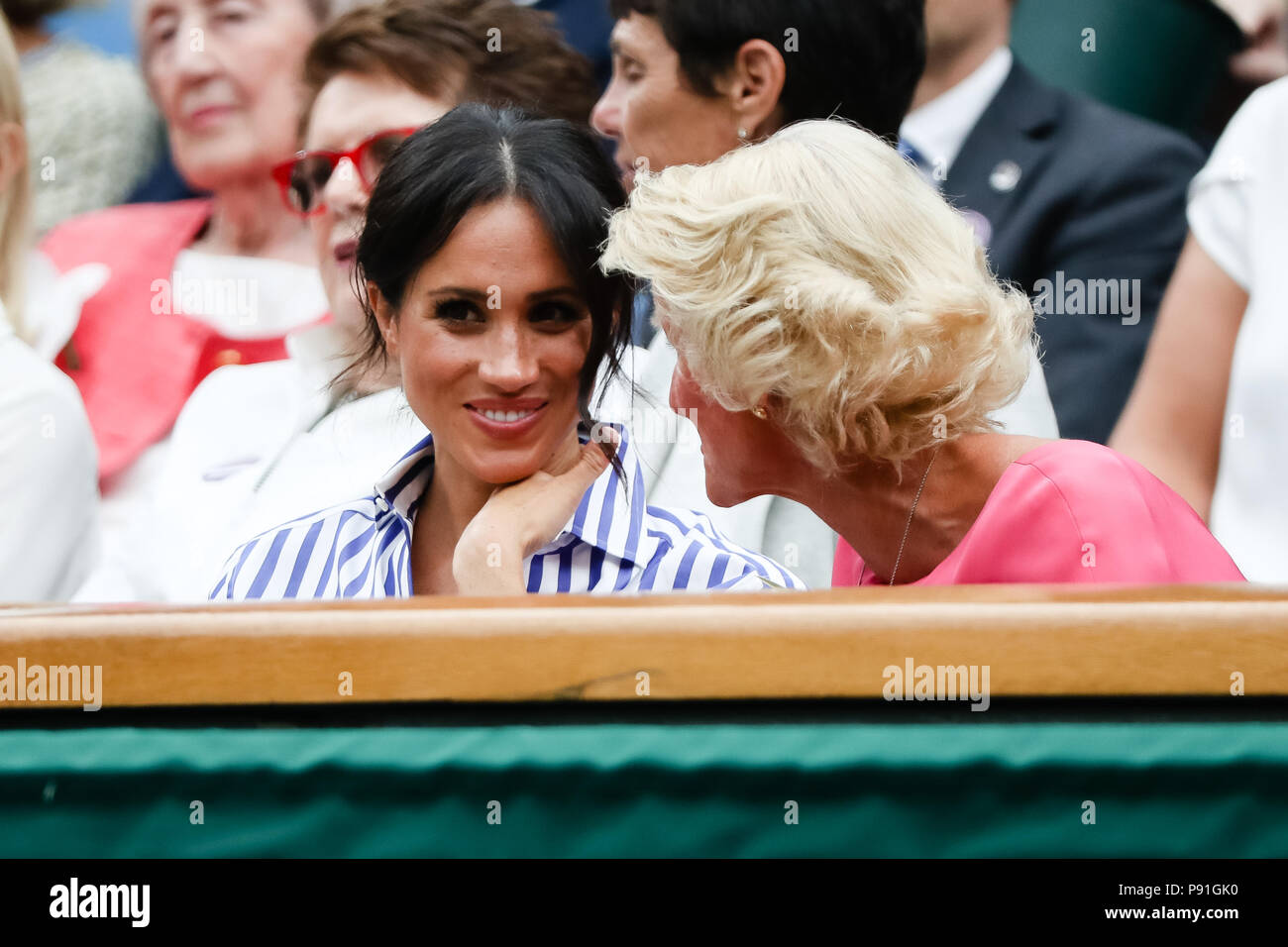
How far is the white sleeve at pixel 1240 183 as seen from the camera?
2396mm

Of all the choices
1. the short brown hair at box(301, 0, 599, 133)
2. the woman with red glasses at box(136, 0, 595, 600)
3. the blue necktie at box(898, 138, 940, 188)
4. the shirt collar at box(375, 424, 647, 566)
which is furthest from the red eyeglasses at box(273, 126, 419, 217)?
the blue necktie at box(898, 138, 940, 188)

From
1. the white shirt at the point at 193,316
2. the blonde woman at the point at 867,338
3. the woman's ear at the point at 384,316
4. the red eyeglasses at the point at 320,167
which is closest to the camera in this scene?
the blonde woman at the point at 867,338

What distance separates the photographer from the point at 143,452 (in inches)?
108

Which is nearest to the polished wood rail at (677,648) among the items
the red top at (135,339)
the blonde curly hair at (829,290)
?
the blonde curly hair at (829,290)

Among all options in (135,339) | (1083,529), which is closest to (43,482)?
(135,339)

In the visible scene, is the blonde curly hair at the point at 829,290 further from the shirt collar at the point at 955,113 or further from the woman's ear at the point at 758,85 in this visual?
the shirt collar at the point at 955,113

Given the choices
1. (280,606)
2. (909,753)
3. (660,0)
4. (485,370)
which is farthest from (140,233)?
(909,753)

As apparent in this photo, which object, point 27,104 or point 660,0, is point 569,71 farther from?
point 27,104

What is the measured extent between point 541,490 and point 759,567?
281mm

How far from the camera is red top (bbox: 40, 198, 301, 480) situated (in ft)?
9.03

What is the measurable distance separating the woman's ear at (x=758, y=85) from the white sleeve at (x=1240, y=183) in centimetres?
77

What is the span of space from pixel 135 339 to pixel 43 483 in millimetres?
367

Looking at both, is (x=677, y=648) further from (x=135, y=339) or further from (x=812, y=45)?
(x=135, y=339)

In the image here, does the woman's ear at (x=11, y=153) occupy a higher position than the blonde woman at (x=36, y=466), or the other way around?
the woman's ear at (x=11, y=153)
